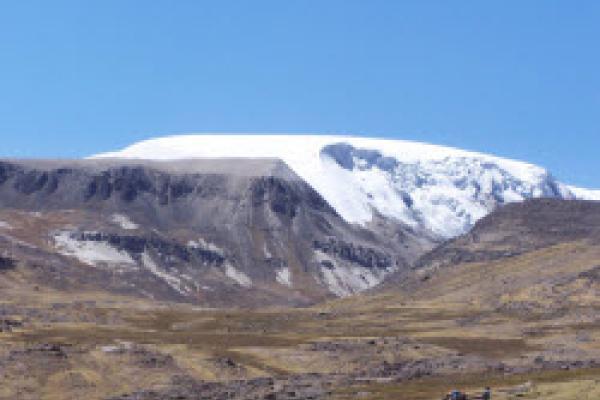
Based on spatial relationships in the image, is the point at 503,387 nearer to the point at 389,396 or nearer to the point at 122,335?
the point at 389,396

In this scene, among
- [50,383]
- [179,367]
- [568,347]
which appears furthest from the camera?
[568,347]

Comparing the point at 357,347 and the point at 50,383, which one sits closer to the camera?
the point at 50,383

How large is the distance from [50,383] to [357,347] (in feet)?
184

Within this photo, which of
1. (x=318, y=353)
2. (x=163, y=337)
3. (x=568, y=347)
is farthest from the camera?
(x=163, y=337)

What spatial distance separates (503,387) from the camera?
11650 cm

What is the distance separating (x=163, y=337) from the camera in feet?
607

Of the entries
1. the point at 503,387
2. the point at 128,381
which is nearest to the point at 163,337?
the point at 128,381

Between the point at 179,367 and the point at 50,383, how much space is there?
808 inches

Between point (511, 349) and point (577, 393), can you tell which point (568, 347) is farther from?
point (577, 393)

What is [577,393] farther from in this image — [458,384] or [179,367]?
[179,367]

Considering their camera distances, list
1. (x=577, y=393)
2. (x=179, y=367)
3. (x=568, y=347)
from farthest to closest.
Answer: (x=568, y=347), (x=179, y=367), (x=577, y=393)

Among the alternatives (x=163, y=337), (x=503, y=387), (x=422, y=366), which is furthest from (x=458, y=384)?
(x=163, y=337)

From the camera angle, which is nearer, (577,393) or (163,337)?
(577,393)

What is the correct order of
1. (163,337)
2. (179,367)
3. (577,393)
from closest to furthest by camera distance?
(577,393), (179,367), (163,337)
